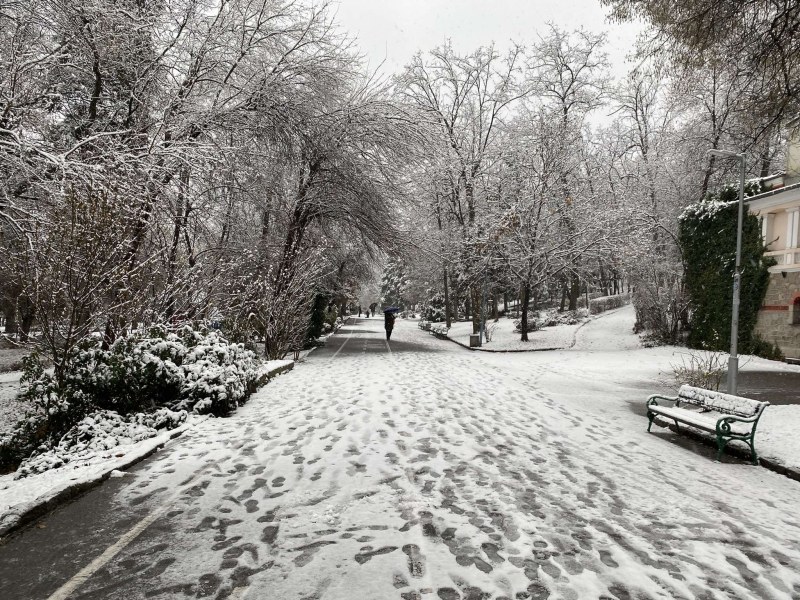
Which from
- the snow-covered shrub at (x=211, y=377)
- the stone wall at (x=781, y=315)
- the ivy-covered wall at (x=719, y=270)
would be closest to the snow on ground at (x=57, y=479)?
the snow-covered shrub at (x=211, y=377)

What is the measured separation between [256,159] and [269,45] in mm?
2968

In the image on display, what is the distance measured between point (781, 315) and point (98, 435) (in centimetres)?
2190

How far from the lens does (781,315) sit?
18.0 metres

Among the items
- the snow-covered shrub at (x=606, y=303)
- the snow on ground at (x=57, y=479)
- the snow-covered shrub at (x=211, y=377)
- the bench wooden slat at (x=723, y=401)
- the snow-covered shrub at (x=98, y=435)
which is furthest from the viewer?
the snow-covered shrub at (x=606, y=303)

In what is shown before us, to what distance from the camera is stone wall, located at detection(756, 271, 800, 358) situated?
17641mm

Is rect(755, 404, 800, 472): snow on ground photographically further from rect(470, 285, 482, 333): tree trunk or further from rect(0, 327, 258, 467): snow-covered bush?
rect(470, 285, 482, 333): tree trunk

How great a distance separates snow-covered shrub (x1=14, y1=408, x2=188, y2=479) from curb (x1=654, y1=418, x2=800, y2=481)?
8.16 metres

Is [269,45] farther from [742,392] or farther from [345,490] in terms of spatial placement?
[742,392]

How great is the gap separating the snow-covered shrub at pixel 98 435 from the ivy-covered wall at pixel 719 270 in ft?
Result: 63.7

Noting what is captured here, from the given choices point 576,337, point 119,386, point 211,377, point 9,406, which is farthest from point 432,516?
point 576,337

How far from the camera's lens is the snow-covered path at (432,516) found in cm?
321

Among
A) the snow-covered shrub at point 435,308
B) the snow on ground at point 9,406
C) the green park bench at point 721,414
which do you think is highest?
the snow-covered shrub at point 435,308

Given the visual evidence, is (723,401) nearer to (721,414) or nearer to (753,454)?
(721,414)

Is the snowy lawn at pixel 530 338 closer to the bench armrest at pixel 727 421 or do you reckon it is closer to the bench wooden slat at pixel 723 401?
the bench wooden slat at pixel 723 401
